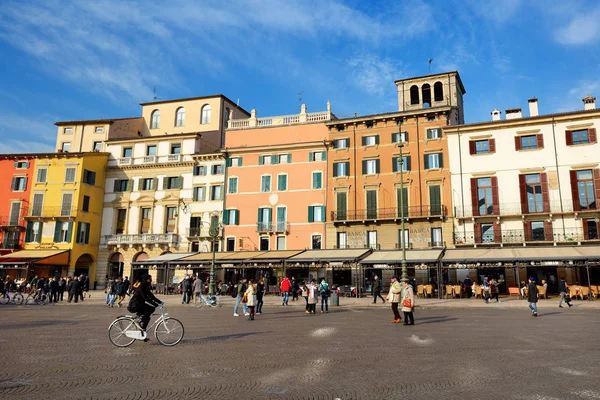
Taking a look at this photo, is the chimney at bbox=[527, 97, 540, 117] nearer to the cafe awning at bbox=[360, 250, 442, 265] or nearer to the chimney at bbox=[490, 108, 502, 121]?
the chimney at bbox=[490, 108, 502, 121]

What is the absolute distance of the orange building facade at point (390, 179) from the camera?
34.8m

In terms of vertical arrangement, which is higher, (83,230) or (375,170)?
(375,170)

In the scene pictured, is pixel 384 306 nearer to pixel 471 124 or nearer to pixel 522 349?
pixel 522 349

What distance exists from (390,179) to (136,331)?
94.6ft

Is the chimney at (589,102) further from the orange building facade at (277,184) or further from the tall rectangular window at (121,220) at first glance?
the tall rectangular window at (121,220)

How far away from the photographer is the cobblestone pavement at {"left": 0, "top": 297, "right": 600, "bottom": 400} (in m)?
6.45

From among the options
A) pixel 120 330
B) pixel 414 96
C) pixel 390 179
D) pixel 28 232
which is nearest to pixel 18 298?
pixel 28 232

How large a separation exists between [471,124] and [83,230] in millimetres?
35855

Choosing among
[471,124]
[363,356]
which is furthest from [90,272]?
[363,356]

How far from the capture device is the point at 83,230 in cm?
4375

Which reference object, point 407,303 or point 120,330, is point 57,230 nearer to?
point 120,330

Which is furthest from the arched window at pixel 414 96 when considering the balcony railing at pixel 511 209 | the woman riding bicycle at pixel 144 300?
the woman riding bicycle at pixel 144 300

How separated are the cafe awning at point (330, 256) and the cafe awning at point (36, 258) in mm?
22144

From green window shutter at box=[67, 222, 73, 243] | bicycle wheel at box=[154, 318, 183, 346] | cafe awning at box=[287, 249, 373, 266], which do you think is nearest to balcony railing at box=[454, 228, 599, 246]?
cafe awning at box=[287, 249, 373, 266]
